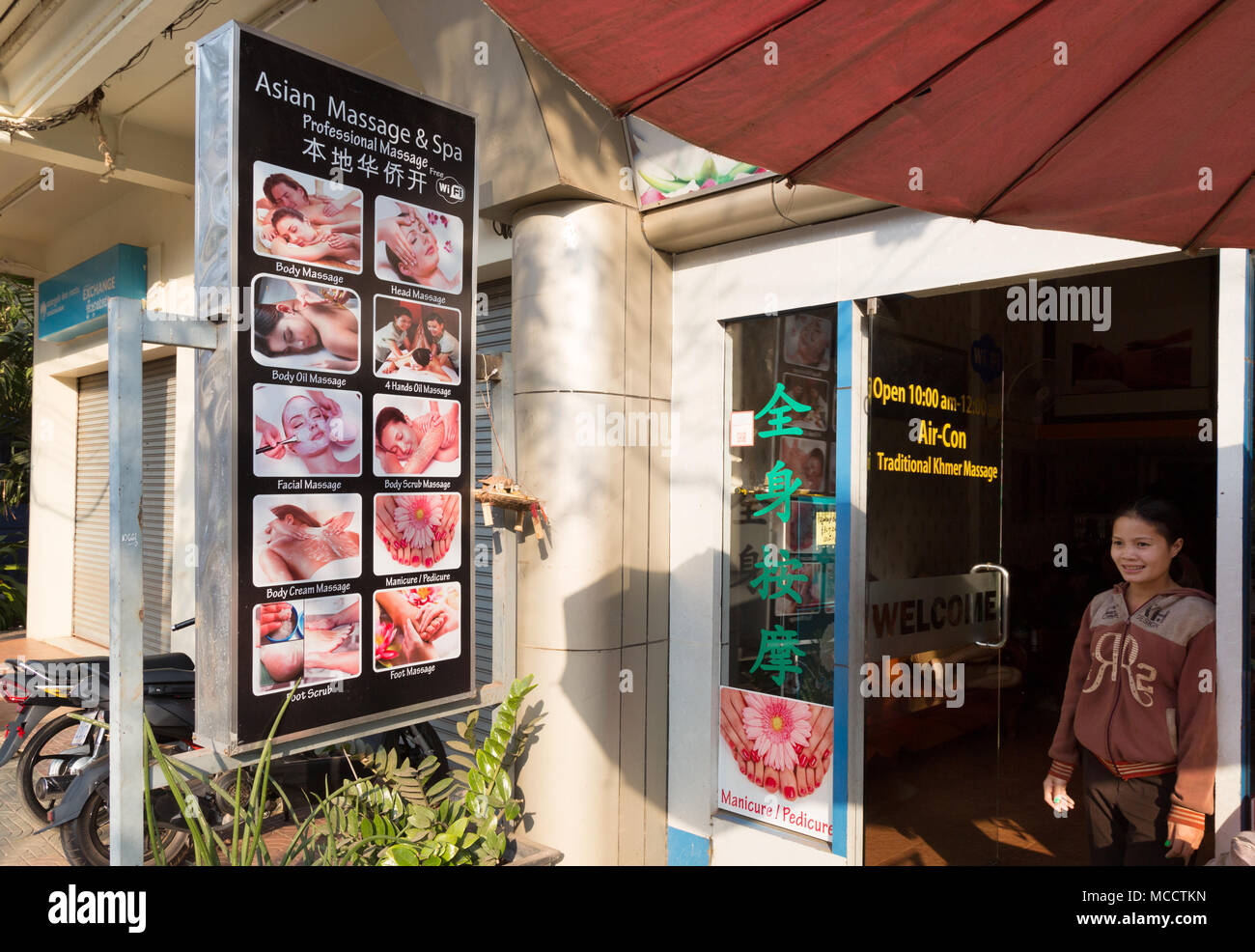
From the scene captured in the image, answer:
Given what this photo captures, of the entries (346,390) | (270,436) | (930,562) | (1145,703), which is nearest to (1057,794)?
(1145,703)

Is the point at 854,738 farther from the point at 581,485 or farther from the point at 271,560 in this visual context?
the point at 271,560

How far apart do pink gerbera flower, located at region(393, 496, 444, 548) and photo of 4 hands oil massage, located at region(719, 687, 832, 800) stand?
1952 mm

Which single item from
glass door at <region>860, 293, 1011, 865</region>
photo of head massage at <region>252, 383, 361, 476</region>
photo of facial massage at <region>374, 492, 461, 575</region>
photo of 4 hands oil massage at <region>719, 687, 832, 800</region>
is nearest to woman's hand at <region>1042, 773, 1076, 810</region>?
glass door at <region>860, 293, 1011, 865</region>

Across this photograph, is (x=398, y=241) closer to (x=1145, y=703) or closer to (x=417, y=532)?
(x=417, y=532)

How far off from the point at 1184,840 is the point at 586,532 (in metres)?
2.74

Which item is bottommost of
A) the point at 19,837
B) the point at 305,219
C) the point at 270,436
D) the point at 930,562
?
the point at 19,837

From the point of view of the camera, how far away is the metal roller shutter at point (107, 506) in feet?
30.9

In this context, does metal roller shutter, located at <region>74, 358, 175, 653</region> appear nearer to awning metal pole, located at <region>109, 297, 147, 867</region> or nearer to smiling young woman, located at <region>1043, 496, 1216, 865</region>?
awning metal pole, located at <region>109, 297, 147, 867</region>

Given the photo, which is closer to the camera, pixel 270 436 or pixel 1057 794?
pixel 270 436

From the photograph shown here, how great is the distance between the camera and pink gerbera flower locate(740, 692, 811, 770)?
4477 mm

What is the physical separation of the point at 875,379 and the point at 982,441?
0.92 metres

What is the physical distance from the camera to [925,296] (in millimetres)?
4207

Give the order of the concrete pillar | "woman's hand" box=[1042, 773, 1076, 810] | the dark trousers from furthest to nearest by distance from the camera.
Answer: the concrete pillar < "woman's hand" box=[1042, 773, 1076, 810] < the dark trousers

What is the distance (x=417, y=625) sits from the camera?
353 centimetres
